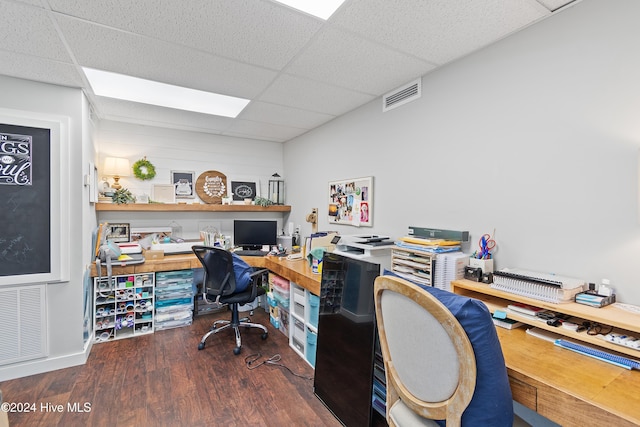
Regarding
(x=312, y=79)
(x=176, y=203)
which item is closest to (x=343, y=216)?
(x=312, y=79)

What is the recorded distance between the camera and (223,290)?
2916 mm

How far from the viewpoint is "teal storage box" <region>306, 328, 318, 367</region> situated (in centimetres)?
256

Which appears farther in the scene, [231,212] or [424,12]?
[231,212]

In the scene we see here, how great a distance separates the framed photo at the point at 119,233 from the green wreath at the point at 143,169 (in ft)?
2.06

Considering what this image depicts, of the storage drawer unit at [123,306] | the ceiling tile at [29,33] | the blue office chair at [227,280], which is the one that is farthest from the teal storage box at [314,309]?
the ceiling tile at [29,33]

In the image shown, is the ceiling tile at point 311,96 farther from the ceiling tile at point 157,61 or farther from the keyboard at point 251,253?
the keyboard at point 251,253

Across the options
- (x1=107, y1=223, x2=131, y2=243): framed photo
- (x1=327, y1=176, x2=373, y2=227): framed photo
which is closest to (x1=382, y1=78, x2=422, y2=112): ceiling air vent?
(x1=327, y1=176, x2=373, y2=227): framed photo

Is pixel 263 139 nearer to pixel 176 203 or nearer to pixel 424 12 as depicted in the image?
pixel 176 203

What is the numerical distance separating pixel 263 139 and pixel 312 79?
2.22 metres

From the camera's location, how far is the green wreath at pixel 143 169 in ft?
12.2

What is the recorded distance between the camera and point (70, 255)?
256 cm

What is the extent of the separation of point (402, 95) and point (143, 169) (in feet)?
10.4

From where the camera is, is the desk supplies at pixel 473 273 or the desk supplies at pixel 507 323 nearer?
the desk supplies at pixel 507 323

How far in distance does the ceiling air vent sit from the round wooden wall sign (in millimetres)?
2545
